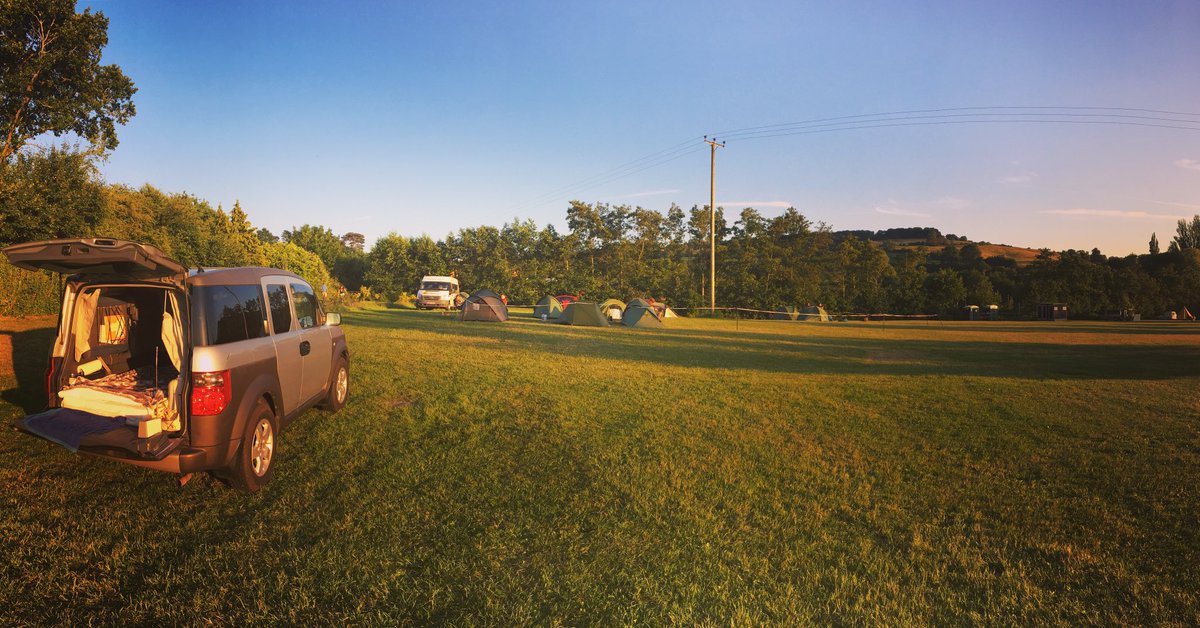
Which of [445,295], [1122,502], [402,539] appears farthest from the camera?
[445,295]

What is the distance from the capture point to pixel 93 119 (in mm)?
16062

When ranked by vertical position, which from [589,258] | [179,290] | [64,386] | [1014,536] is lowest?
[1014,536]

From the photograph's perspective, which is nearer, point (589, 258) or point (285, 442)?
point (285, 442)

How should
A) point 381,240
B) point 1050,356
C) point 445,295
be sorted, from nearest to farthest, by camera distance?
point 1050,356
point 445,295
point 381,240

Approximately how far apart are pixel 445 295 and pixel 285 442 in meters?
32.3

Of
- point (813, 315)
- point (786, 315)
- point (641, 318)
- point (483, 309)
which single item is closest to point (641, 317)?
point (641, 318)

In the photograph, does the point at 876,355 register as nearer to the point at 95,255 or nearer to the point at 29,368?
the point at 95,255

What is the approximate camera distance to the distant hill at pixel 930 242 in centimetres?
9462

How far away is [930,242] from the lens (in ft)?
398

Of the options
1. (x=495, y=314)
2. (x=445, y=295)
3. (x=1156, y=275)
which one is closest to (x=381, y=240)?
(x=445, y=295)

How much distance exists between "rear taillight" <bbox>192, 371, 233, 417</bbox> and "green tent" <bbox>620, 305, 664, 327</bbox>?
23.4 m

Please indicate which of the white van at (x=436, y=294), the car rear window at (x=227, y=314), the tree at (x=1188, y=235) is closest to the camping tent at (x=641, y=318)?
the white van at (x=436, y=294)

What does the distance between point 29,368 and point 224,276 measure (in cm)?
870

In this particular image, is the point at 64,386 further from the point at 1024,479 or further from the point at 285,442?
the point at 1024,479
